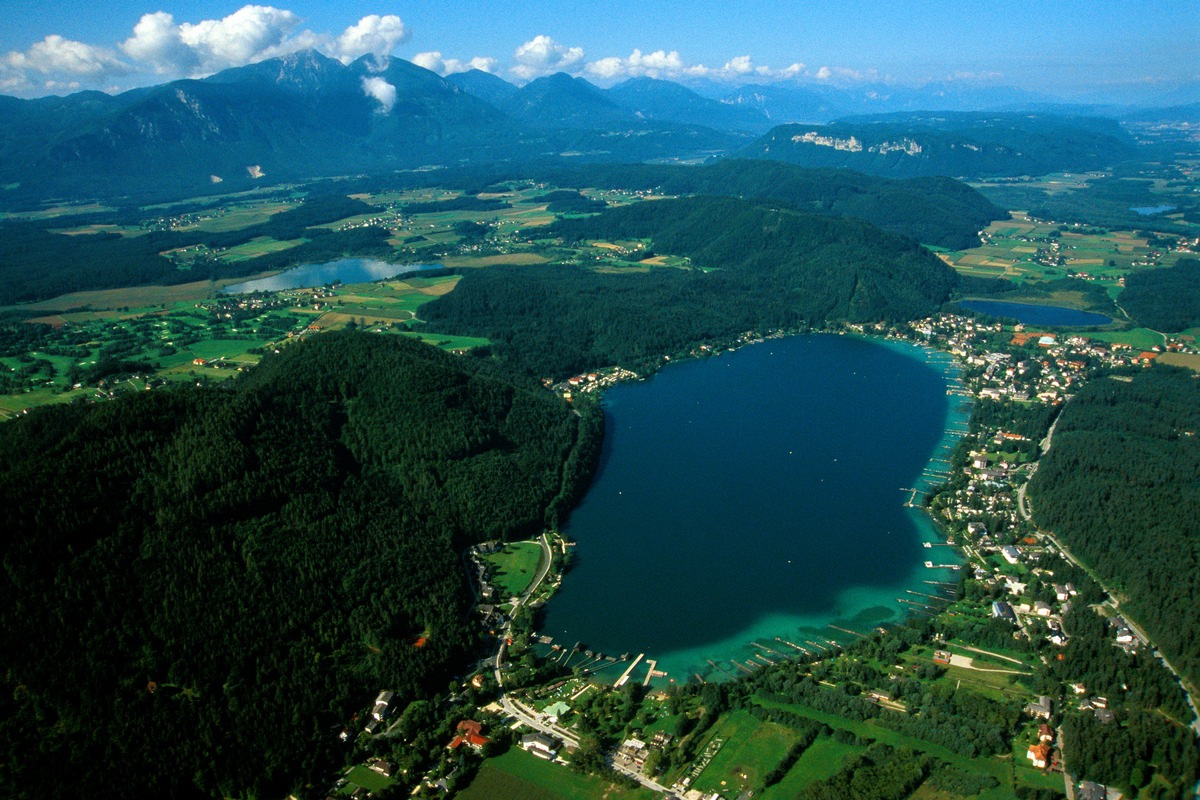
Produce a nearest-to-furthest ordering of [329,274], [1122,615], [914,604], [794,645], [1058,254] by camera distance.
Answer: [794,645] → [1122,615] → [914,604] → [329,274] → [1058,254]

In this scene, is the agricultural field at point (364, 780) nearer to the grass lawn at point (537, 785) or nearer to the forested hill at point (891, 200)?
the grass lawn at point (537, 785)

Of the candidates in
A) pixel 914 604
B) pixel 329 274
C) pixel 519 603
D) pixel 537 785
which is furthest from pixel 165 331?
pixel 914 604

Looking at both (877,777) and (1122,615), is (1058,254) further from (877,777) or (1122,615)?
(877,777)

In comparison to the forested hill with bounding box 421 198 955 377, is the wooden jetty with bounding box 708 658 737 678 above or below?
below

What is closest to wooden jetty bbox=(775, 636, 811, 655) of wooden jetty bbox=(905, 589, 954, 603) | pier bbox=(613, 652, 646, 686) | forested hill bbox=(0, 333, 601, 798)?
pier bbox=(613, 652, 646, 686)

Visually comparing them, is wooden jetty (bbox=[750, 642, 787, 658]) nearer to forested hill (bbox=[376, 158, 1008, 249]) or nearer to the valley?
the valley

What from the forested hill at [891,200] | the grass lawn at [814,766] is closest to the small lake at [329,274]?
the forested hill at [891,200]

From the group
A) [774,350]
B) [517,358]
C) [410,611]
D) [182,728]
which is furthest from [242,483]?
[774,350]
